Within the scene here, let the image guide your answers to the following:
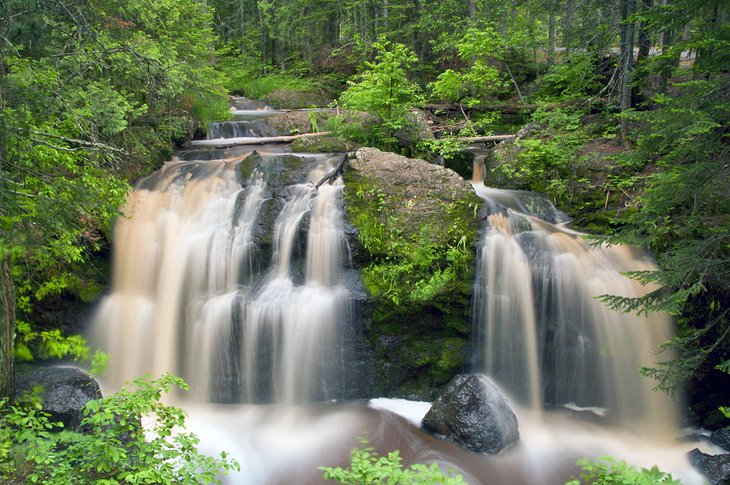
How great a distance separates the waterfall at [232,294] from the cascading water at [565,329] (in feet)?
7.56

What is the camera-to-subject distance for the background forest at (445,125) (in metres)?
5.34

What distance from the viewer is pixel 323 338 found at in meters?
7.27

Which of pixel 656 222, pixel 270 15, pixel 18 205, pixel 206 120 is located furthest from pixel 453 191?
pixel 270 15

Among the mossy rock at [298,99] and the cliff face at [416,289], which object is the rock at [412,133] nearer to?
the cliff face at [416,289]

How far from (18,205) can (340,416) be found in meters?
4.65

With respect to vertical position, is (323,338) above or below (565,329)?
below

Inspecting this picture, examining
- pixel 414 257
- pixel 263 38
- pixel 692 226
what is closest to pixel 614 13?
pixel 692 226

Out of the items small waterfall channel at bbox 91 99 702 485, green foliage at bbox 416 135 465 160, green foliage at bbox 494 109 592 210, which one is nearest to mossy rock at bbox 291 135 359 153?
green foliage at bbox 416 135 465 160

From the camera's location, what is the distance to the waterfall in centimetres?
725

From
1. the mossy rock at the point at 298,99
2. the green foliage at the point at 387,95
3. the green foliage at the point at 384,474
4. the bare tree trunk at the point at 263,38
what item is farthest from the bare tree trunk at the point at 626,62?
the bare tree trunk at the point at 263,38

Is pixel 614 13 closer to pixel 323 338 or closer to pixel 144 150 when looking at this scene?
pixel 323 338

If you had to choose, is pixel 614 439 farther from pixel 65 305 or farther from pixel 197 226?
pixel 65 305

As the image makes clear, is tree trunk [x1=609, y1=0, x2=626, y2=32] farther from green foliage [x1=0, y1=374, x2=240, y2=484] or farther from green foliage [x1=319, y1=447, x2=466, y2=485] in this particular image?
green foliage [x1=0, y1=374, x2=240, y2=484]

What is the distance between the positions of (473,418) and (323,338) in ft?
8.00
